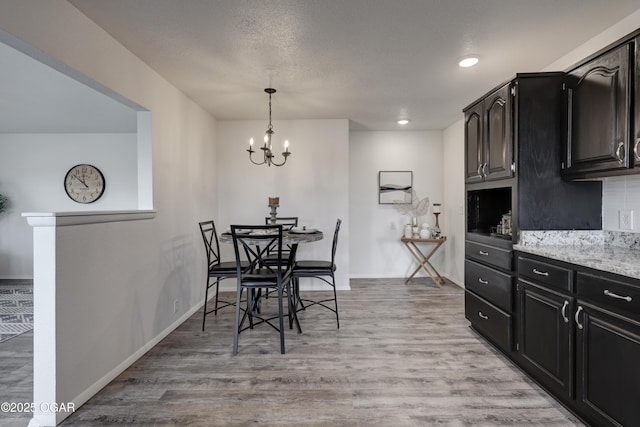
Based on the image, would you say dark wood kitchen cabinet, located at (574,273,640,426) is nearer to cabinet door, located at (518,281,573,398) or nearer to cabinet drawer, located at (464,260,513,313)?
cabinet door, located at (518,281,573,398)

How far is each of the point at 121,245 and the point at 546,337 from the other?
2.93 m

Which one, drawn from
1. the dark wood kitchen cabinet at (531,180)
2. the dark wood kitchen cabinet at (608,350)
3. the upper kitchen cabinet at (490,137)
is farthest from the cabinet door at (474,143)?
the dark wood kitchen cabinet at (608,350)

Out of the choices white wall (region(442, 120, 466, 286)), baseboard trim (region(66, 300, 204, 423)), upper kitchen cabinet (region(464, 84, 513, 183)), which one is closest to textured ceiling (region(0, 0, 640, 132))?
upper kitchen cabinet (region(464, 84, 513, 183))

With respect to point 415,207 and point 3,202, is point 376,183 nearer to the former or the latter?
point 415,207

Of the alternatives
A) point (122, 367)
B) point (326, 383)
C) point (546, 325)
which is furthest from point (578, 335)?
point (122, 367)

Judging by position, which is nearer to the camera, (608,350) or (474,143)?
(608,350)

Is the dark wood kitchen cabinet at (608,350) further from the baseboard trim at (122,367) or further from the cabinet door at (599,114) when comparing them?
the baseboard trim at (122,367)

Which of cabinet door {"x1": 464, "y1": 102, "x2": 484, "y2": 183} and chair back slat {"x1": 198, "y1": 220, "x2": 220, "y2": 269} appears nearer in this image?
cabinet door {"x1": 464, "y1": 102, "x2": 484, "y2": 183}

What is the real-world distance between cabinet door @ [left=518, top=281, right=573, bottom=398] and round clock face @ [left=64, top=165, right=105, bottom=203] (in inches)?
239

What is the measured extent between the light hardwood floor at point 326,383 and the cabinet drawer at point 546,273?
0.72 meters

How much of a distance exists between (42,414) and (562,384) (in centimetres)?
292

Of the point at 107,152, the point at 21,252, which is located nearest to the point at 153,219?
the point at 107,152

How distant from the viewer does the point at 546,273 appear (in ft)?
6.65

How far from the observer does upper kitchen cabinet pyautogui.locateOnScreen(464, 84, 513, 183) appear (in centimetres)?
246
